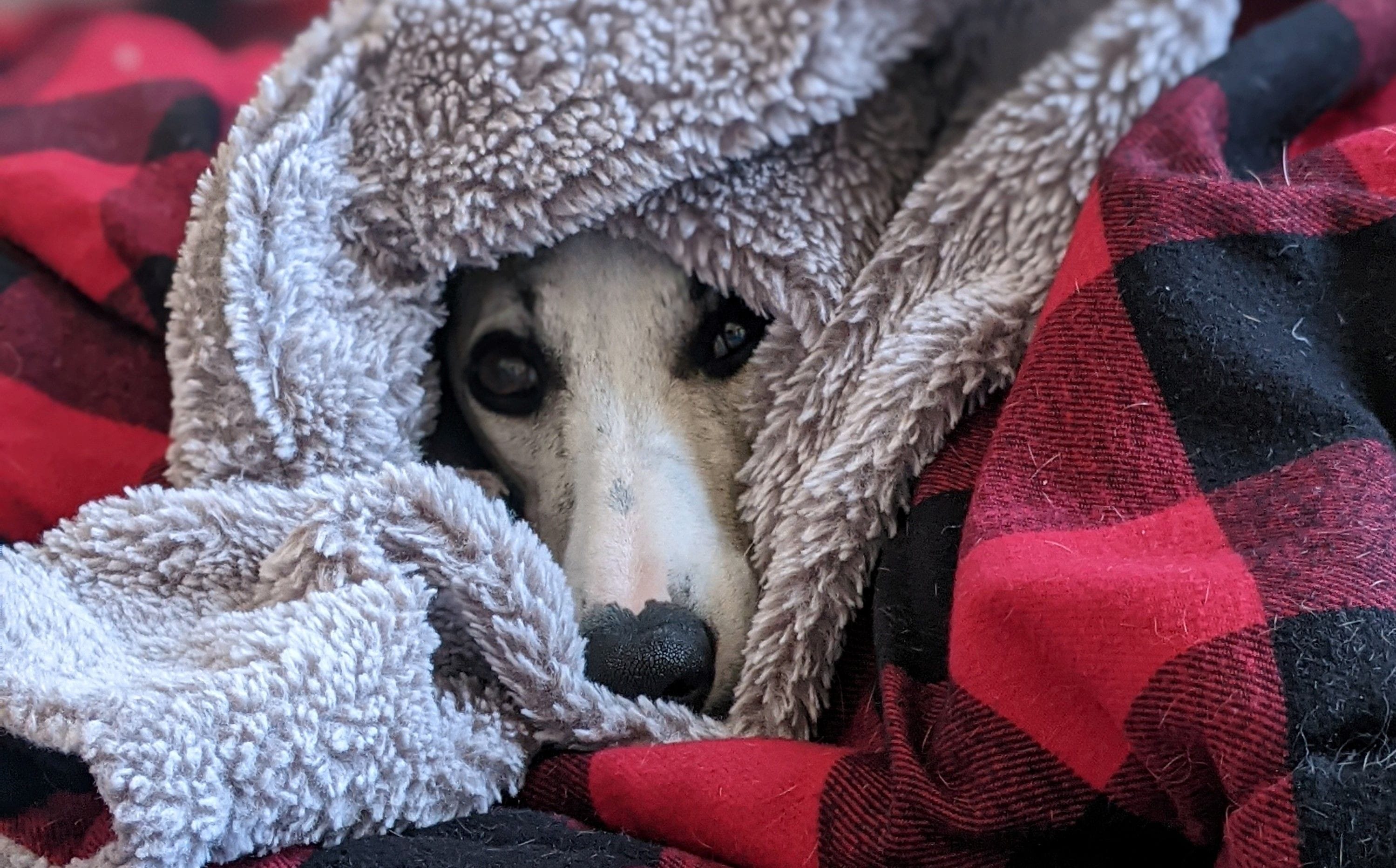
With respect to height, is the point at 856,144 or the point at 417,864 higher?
the point at 856,144

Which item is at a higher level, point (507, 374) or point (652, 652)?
point (507, 374)

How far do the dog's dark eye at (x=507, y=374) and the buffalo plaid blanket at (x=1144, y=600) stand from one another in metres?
0.36

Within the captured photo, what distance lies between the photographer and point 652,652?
0.73m

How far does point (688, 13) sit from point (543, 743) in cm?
52

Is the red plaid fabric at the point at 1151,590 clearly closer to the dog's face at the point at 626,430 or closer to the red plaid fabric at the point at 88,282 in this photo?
the dog's face at the point at 626,430

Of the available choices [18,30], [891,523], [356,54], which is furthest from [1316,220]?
[18,30]

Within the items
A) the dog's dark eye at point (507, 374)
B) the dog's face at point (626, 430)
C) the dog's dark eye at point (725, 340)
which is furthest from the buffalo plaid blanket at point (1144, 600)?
the dog's dark eye at point (507, 374)

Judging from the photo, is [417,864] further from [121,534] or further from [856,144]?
[856,144]

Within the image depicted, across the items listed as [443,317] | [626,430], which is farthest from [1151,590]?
[443,317]

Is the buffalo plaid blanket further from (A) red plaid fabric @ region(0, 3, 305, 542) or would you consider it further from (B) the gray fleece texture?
(A) red plaid fabric @ region(0, 3, 305, 542)

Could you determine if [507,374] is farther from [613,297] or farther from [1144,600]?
[1144,600]

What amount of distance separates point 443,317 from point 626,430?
0.57ft

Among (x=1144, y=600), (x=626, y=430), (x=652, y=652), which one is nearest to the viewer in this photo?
(x=1144, y=600)

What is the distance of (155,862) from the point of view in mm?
555
